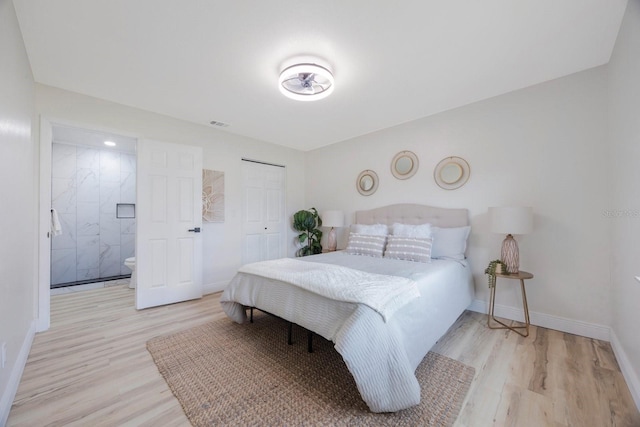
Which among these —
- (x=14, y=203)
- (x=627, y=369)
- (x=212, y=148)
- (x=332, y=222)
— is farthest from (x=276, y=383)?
(x=212, y=148)

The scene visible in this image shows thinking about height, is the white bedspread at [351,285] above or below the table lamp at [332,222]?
below

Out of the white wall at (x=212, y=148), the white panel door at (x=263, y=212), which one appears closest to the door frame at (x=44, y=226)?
the white wall at (x=212, y=148)

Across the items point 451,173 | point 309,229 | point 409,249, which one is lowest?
point 409,249

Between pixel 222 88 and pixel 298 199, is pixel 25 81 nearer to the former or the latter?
pixel 222 88

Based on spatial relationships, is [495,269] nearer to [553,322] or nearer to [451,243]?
[451,243]

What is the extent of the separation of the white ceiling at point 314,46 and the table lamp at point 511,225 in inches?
51.0

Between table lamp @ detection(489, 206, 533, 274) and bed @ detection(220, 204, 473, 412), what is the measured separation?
1.41ft

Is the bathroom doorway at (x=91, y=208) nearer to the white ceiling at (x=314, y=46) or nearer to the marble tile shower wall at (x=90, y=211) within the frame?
the marble tile shower wall at (x=90, y=211)

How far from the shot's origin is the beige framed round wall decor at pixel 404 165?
3621mm

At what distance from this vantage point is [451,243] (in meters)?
3.02

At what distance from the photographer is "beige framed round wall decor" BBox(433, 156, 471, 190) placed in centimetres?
316

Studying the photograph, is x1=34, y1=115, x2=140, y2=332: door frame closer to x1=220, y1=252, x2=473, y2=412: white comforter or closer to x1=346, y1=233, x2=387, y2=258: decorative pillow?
x1=220, y1=252, x2=473, y2=412: white comforter

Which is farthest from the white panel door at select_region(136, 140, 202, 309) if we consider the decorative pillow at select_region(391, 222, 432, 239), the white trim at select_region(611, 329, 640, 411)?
the white trim at select_region(611, 329, 640, 411)

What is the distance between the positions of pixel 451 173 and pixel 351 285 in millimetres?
2215
